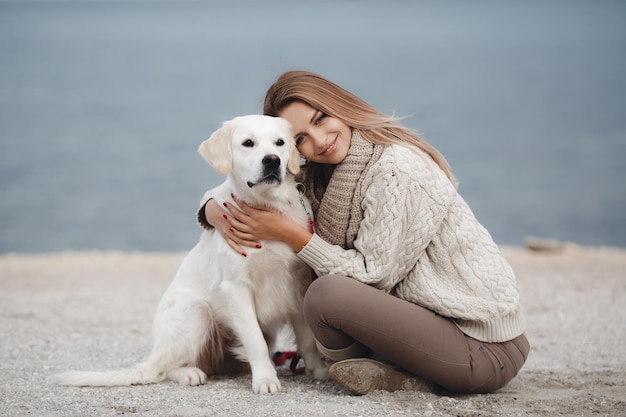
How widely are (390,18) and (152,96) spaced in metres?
119

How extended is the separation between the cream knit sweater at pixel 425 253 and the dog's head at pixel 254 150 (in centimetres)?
42

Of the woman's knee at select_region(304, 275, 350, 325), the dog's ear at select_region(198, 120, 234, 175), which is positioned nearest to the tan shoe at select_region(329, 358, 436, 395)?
the woman's knee at select_region(304, 275, 350, 325)

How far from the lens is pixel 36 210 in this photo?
1667 cm

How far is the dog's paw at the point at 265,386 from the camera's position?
137 inches

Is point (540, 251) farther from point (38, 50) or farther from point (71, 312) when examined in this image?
point (38, 50)

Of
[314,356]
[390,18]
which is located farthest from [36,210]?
[390,18]

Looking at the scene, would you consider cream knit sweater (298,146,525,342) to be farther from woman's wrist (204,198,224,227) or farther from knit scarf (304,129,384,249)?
woman's wrist (204,198,224,227)

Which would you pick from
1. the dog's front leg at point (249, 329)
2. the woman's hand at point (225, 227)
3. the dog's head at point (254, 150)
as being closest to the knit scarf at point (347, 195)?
the dog's head at point (254, 150)

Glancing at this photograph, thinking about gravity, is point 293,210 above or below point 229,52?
below

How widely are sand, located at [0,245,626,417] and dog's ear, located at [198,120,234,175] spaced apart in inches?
42.5

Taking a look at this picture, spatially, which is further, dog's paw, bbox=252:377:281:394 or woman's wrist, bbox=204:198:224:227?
woman's wrist, bbox=204:198:224:227

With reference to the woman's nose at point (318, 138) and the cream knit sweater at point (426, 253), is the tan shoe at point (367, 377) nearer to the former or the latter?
the cream knit sweater at point (426, 253)

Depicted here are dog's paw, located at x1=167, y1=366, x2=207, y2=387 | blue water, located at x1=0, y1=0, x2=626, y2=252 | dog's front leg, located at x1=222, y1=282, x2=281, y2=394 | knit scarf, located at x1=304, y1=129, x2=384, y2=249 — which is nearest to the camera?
knit scarf, located at x1=304, y1=129, x2=384, y2=249

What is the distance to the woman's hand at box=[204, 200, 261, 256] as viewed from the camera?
365cm
